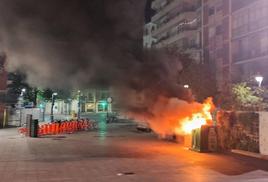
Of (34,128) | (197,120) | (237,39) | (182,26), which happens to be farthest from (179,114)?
(182,26)

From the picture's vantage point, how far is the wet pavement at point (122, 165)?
14461 millimetres

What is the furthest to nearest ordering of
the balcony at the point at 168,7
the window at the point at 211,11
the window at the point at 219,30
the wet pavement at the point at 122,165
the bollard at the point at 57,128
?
1. the balcony at the point at 168,7
2. the window at the point at 211,11
3. the window at the point at 219,30
4. the bollard at the point at 57,128
5. the wet pavement at the point at 122,165

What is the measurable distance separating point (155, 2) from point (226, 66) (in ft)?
120

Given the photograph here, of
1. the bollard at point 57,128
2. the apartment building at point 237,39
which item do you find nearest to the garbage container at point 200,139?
the bollard at point 57,128

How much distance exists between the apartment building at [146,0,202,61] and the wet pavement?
40687 millimetres

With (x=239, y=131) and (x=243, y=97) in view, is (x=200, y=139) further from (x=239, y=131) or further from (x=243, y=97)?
(x=243, y=97)

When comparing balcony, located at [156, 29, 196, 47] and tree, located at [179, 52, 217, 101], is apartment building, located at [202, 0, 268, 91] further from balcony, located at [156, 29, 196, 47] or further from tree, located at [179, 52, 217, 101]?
balcony, located at [156, 29, 196, 47]

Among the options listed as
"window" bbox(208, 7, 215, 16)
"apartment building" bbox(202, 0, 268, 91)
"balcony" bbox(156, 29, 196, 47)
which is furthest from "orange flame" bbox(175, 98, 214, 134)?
"balcony" bbox(156, 29, 196, 47)

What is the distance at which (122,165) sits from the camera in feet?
55.9

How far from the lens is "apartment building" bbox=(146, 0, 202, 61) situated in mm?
66312

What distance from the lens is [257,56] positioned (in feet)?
160

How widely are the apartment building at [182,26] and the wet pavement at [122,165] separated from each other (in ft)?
133

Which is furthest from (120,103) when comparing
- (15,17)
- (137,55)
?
(15,17)

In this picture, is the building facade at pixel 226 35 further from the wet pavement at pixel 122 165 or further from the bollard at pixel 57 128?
the wet pavement at pixel 122 165
